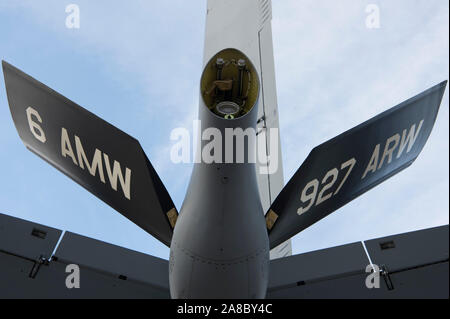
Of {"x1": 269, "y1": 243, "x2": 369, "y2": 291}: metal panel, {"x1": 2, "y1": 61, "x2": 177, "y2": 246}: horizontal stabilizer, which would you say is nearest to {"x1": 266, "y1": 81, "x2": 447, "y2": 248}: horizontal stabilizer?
{"x1": 269, "y1": 243, "x2": 369, "y2": 291}: metal panel

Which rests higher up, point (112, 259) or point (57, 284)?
point (112, 259)

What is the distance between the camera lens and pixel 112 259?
525 cm

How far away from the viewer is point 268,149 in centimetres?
826

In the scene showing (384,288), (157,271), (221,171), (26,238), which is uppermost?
(221,171)

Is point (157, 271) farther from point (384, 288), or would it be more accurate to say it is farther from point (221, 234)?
point (384, 288)

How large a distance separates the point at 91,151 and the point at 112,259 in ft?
4.02

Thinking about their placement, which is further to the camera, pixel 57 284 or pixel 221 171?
pixel 57 284

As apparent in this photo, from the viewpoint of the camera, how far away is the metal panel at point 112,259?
5.17m

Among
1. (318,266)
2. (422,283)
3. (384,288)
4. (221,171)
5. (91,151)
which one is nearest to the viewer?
(221,171)

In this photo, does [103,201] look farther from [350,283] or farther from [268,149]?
[268,149]

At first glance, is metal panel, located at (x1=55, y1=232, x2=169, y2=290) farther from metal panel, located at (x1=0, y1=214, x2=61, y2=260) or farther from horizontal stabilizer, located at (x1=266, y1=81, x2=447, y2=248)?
horizontal stabilizer, located at (x1=266, y1=81, x2=447, y2=248)

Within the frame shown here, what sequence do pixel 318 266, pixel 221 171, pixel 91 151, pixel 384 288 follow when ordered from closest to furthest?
pixel 221 171, pixel 91 151, pixel 384 288, pixel 318 266

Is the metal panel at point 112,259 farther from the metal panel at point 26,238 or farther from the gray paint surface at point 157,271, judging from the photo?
the metal panel at point 26,238

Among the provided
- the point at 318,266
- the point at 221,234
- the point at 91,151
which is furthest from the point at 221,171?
the point at 318,266
